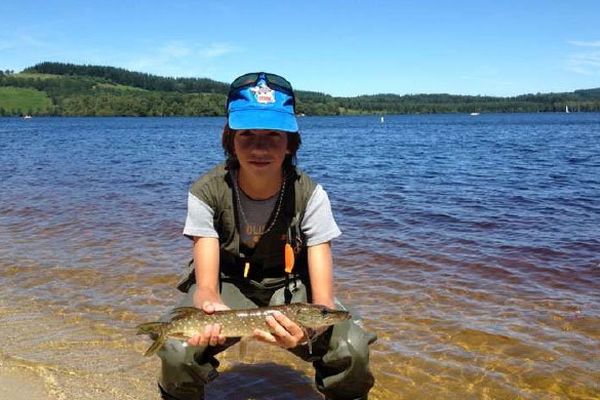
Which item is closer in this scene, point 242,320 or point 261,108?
point 242,320

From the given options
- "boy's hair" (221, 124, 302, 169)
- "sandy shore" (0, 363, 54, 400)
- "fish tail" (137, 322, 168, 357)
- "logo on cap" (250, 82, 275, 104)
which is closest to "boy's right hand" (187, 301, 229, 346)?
"fish tail" (137, 322, 168, 357)

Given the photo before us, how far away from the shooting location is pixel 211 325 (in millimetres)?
3742

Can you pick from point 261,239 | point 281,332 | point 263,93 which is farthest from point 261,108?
point 281,332

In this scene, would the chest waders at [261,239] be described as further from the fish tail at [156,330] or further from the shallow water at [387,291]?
the shallow water at [387,291]

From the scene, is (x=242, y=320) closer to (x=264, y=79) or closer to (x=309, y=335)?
(x=309, y=335)

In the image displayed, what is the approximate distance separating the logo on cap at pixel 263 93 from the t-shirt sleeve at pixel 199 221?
0.87 metres

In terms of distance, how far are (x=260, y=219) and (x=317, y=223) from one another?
1.47ft

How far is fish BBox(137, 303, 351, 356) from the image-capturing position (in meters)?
3.72

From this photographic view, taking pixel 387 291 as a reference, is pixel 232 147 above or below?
above

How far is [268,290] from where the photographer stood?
4496 millimetres

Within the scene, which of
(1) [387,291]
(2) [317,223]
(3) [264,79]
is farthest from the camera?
(1) [387,291]

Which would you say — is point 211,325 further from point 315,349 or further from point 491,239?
point 491,239

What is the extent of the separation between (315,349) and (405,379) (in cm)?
153

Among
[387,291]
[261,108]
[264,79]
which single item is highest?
[264,79]
